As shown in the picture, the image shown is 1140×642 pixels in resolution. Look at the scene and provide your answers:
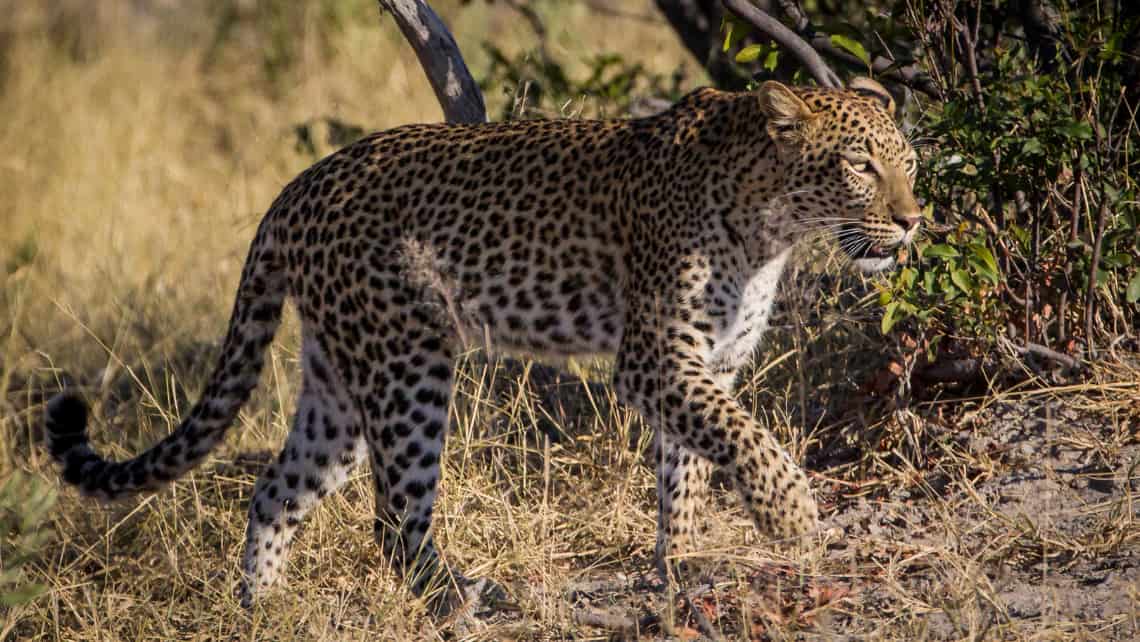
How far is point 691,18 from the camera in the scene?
318 inches

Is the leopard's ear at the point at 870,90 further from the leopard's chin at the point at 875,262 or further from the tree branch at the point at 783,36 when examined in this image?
the leopard's chin at the point at 875,262

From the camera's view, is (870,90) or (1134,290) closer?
(1134,290)

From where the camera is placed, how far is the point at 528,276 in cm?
534

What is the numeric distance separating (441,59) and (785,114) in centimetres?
208

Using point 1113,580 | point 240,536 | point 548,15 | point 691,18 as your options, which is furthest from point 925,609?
point 548,15

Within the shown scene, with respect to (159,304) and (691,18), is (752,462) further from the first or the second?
(159,304)

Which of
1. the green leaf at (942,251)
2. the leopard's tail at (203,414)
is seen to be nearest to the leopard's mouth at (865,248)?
the green leaf at (942,251)

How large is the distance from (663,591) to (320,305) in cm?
162

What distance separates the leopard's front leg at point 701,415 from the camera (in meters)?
4.67

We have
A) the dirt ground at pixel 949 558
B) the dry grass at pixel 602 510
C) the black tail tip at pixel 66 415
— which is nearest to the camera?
the dirt ground at pixel 949 558

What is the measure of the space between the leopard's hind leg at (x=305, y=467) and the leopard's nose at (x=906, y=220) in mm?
2100

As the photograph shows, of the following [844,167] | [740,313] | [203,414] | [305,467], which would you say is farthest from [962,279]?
[203,414]

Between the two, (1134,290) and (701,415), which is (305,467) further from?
(1134,290)

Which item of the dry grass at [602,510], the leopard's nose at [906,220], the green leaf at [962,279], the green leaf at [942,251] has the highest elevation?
the leopard's nose at [906,220]
